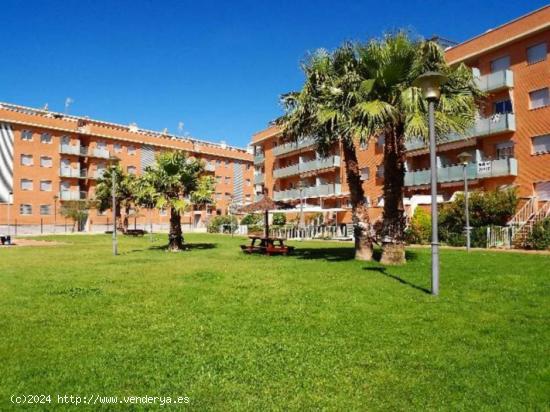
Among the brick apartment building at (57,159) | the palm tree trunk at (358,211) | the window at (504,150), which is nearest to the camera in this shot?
the palm tree trunk at (358,211)

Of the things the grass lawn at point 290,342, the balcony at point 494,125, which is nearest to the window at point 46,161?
the balcony at point 494,125

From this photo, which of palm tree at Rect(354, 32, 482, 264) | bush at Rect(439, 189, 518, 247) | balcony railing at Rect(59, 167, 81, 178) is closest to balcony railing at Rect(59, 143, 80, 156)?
balcony railing at Rect(59, 167, 81, 178)

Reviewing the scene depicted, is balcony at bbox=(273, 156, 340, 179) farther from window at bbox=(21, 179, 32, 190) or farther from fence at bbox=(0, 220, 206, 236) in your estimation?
window at bbox=(21, 179, 32, 190)

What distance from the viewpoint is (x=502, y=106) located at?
32.6 metres

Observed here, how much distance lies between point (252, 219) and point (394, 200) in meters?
36.6

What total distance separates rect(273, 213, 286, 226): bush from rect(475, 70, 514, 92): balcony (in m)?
23.7

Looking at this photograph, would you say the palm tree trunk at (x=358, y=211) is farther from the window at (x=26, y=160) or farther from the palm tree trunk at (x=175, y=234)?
the window at (x=26, y=160)

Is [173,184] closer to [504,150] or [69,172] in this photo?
[504,150]

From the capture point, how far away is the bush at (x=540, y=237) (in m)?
20.8

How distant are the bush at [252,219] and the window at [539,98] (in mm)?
27457

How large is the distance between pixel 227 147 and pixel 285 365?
85.3 meters

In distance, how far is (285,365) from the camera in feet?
17.8

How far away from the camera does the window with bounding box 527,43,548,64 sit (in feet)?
98.4

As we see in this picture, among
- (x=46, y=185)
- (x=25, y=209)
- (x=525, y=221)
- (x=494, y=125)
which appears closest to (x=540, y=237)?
(x=525, y=221)
